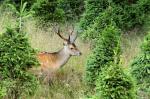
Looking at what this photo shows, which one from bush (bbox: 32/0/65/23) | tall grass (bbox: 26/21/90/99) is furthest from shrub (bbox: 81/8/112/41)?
bush (bbox: 32/0/65/23)

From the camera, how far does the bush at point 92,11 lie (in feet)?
42.9

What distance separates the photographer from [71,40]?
10844 millimetres

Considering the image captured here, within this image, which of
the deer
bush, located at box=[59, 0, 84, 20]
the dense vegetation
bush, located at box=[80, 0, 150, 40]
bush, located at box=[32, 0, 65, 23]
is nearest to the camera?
the dense vegetation

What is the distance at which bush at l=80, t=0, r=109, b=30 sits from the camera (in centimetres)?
1309

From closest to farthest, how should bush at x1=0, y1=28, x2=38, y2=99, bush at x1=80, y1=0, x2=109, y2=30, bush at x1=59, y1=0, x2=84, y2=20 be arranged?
bush at x1=0, y1=28, x2=38, y2=99
bush at x1=80, y1=0, x2=109, y2=30
bush at x1=59, y1=0, x2=84, y2=20

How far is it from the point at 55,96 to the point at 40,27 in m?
4.65

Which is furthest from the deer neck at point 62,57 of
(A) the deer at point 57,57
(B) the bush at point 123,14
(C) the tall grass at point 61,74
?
(B) the bush at point 123,14

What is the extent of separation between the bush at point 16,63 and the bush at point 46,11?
17.3 ft

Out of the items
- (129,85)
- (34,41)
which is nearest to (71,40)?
(34,41)

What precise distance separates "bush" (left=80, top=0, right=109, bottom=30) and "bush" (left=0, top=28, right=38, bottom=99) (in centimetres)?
504

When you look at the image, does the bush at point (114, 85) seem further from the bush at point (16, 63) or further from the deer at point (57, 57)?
the deer at point (57, 57)

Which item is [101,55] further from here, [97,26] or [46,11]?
[46,11]

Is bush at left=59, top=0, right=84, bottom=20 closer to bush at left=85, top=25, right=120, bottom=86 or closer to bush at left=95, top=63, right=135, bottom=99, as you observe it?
bush at left=85, top=25, right=120, bottom=86

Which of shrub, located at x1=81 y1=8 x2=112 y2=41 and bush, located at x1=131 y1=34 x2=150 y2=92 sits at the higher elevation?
shrub, located at x1=81 y1=8 x2=112 y2=41
